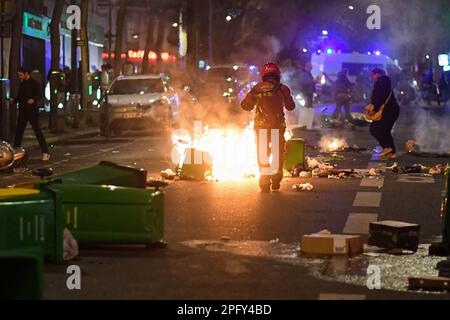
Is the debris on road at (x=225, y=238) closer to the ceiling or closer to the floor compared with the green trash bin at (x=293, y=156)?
closer to the floor

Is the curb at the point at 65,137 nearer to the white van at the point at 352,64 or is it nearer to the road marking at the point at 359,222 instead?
the road marking at the point at 359,222

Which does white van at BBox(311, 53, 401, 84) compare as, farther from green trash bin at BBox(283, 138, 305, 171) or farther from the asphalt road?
green trash bin at BBox(283, 138, 305, 171)

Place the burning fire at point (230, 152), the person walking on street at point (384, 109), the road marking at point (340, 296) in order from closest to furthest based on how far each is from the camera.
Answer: the road marking at point (340, 296) < the burning fire at point (230, 152) < the person walking on street at point (384, 109)

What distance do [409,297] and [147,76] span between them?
26588 millimetres

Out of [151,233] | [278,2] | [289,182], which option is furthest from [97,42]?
[151,233]

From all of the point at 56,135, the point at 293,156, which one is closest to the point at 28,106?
the point at 293,156

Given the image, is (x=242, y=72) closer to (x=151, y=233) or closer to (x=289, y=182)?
(x=289, y=182)

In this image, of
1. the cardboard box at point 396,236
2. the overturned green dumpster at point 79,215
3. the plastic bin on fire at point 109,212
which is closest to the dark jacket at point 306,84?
the cardboard box at point 396,236

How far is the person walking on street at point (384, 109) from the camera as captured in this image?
22641 mm

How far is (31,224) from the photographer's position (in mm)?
9438

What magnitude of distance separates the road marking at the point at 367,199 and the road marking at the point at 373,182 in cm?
101

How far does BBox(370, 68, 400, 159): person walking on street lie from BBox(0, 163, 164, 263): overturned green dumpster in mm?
12604

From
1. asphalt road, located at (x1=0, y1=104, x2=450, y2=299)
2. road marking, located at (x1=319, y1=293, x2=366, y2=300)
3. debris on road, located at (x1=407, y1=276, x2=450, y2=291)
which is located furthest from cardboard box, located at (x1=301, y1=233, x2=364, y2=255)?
road marking, located at (x1=319, y1=293, x2=366, y2=300)

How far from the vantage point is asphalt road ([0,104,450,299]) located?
8609mm
